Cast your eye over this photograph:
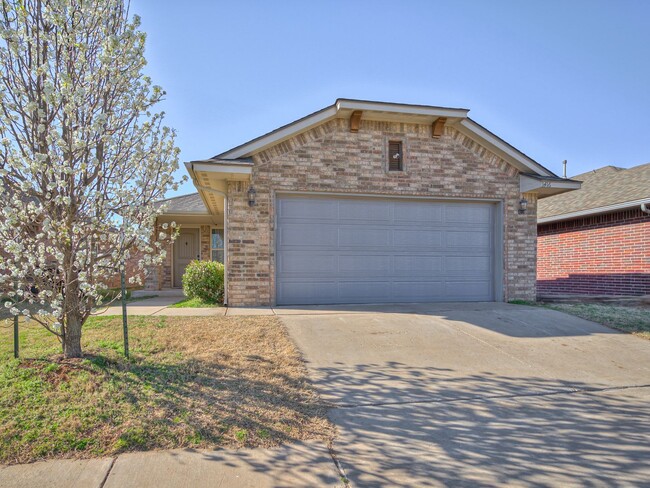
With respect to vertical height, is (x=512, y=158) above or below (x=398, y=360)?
above

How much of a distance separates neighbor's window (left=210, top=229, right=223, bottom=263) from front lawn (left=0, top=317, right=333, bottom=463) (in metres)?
8.77

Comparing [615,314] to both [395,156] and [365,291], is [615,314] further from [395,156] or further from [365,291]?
[395,156]

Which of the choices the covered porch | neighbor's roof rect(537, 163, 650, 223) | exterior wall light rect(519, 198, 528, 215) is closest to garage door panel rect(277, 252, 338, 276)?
the covered porch

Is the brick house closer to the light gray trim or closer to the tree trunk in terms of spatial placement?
the light gray trim

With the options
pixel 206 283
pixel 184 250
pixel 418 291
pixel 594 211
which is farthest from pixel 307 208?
pixel 594 211

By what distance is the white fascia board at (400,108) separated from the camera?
26.7 ft

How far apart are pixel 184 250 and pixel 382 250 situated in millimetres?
8655

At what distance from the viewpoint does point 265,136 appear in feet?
26.2

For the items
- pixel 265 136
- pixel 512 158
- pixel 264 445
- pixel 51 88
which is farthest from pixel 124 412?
pixel 512 158

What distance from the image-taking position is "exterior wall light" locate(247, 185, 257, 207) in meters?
7.99

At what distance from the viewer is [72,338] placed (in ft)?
14.5

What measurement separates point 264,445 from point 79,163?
3.27 meters

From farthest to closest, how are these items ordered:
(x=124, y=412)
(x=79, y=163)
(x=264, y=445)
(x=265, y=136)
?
(x=265, y=136) < (x=79, y=163) < (x=124, y=412) < (x=264, y=445)

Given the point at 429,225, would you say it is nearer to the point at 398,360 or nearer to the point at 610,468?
the point at 398,360
